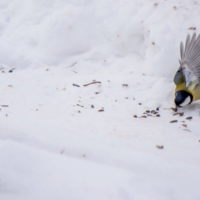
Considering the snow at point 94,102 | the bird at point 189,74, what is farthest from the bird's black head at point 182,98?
the snow at point 94,102

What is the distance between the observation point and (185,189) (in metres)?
0.91

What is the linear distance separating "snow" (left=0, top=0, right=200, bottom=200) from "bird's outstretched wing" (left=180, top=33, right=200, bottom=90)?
199 mm

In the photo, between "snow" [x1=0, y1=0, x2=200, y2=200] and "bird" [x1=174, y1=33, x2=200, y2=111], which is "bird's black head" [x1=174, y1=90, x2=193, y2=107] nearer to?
"bird" [x1=174, y1=33, x2=200, y2=111]

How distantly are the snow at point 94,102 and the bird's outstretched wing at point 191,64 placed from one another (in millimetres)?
199

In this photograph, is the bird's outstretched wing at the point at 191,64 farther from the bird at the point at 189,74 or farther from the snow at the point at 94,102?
the snow at the point at 94,102

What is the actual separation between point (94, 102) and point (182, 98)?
2.43ft

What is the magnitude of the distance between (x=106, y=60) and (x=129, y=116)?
3.52ft

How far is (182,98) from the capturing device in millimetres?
1784

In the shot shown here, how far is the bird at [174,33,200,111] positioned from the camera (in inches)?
72.6

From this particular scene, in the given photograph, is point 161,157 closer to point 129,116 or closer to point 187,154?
point 187,154

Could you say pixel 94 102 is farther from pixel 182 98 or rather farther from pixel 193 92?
pixel 193 92

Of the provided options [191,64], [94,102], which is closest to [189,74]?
[191,64]

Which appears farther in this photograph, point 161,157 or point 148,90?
point 148,90

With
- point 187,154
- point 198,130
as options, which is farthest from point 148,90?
point 187,154
